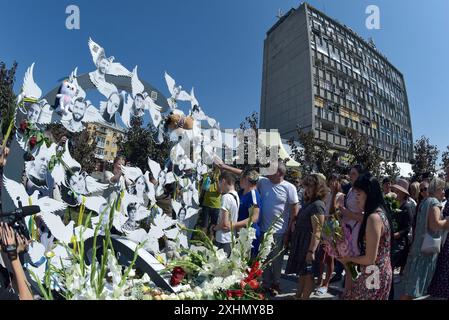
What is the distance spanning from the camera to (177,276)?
1.50 metres

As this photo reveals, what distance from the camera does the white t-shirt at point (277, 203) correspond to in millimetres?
4195

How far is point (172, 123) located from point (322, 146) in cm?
1771

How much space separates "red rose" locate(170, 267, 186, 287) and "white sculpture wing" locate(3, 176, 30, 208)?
128 cm

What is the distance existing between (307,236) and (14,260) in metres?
3.03

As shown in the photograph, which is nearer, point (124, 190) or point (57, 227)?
point (57, 227)

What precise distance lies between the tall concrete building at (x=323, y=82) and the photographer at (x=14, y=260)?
44.9 m

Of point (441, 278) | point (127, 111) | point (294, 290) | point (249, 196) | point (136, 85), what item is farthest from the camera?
point (294, 290)

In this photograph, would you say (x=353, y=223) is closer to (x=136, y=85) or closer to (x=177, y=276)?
(x=177, y=276)

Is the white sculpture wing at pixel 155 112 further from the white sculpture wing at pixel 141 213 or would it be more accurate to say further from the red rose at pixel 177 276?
the red rose at pixel 177 276

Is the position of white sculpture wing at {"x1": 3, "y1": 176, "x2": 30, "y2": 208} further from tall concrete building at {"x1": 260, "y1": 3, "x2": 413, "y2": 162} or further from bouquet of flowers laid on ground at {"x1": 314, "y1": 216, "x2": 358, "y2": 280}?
tall concrete building at {"x1": 260, "y1": 3, "x2": 413, "y2": 162}

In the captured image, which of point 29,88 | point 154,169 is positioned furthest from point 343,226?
point 29,88
